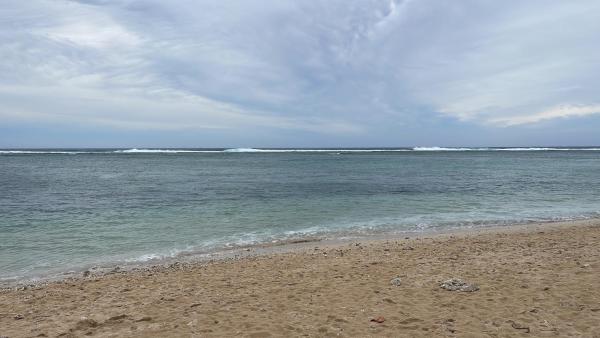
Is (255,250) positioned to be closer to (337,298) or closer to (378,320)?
(337,298)

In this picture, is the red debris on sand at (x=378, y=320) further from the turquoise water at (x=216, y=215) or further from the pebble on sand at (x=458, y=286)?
the turquoise water at (x=216, y=215)

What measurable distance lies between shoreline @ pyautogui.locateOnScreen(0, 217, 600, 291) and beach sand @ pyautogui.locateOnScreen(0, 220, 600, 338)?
674mm

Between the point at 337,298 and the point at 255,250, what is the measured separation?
5.61 metres

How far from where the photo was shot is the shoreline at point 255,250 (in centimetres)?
952

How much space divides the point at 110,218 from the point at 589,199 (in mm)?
26234

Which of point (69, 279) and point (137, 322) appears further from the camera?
point (69, 279)

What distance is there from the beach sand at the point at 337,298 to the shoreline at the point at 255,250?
67cm

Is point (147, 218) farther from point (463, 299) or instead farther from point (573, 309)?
point (573, 309)

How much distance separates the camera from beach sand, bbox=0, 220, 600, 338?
5.66 metres

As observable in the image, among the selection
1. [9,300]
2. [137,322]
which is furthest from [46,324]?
[9,300]

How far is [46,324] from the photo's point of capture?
6188 millimetres

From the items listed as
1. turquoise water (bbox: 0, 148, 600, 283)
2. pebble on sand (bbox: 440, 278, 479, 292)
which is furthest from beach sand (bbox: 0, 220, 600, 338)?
turquoise water (bbox: 0, 148, 600, 283)

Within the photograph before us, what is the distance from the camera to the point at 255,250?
12.1 metres

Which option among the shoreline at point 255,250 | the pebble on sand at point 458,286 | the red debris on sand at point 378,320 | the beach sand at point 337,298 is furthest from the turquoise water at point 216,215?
the red debris on sand at point 378,320
